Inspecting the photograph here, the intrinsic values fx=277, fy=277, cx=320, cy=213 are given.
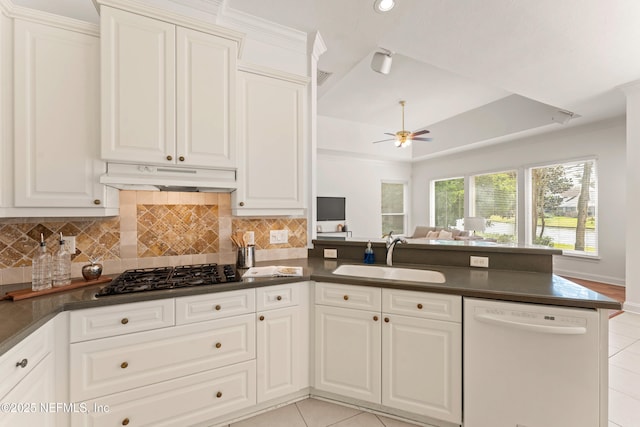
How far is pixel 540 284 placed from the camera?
5.39ft

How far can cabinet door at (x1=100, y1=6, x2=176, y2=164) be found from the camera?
161 centimetres

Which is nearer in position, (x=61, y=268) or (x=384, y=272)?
(x=61, y=268)

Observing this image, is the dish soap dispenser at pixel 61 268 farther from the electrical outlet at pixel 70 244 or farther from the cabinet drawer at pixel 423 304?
the cabinet drawer at pixel 423 304

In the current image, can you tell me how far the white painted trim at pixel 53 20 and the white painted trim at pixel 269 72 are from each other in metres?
0.87

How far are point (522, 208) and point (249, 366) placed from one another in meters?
6.47

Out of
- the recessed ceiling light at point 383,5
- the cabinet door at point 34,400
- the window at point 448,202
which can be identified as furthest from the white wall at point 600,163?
the cabinet door at point 34,400

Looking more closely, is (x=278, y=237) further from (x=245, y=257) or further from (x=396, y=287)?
(x=396, y=287)

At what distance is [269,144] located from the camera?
218 centimetres

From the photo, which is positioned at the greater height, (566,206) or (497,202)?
(497,202)

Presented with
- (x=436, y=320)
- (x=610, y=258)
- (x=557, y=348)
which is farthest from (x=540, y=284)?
(x=610, y=258)

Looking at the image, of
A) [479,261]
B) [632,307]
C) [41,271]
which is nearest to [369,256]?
[479,261]

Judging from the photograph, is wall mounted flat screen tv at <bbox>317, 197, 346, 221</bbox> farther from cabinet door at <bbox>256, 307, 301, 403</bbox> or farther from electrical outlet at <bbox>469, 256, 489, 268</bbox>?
cabinet door at <bbox>256, 307, 301, 403</bbox>

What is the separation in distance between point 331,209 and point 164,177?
208 inches

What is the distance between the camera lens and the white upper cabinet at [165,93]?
5.35ft
